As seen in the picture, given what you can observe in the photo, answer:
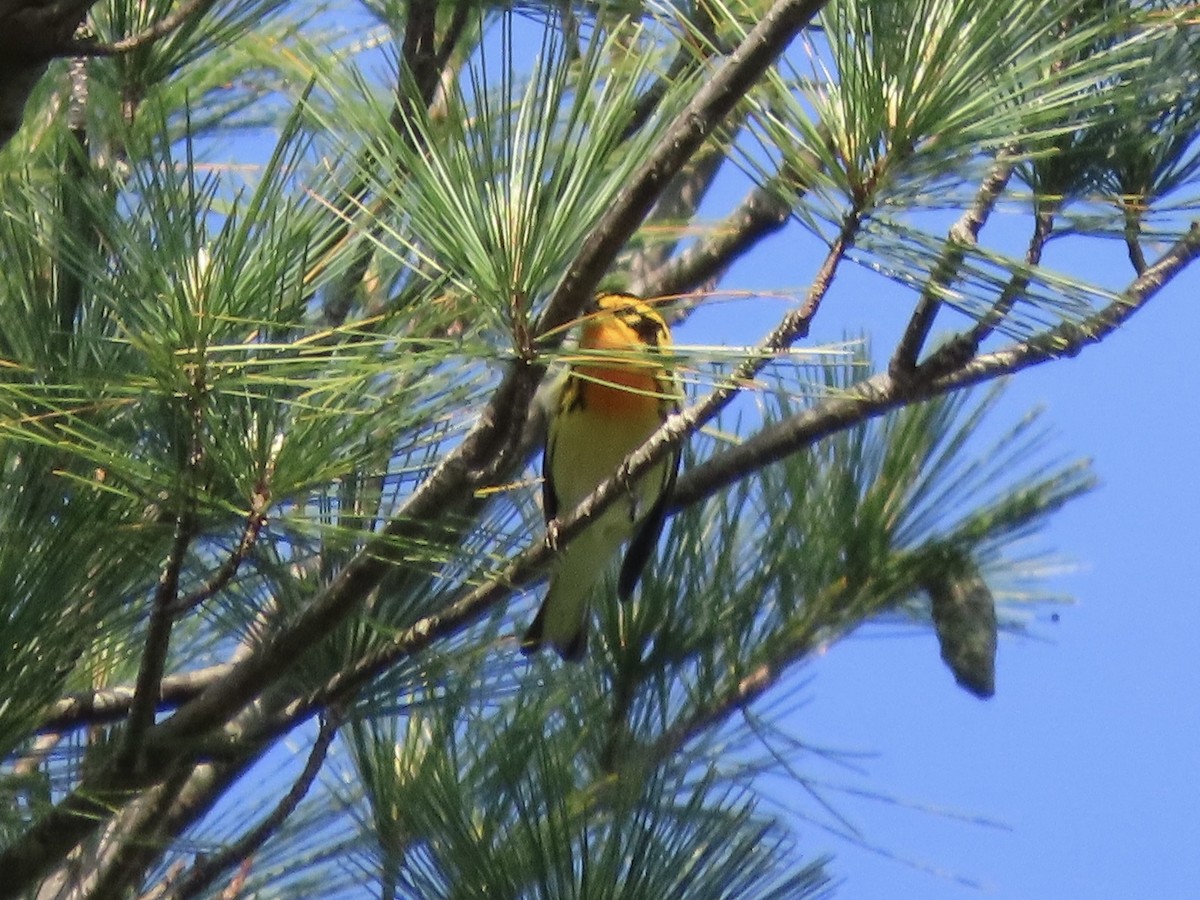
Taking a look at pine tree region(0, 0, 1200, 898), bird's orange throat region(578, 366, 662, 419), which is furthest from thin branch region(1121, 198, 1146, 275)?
bird's orange throat region(578, 366, 662, 419)

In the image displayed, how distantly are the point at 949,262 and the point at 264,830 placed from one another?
57 cm

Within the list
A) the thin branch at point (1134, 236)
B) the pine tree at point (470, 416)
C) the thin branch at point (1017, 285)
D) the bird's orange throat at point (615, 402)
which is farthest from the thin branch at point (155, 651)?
the bird's orange throat at point (615, 402)

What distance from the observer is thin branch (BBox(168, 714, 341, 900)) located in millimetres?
1022

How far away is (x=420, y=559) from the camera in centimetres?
89

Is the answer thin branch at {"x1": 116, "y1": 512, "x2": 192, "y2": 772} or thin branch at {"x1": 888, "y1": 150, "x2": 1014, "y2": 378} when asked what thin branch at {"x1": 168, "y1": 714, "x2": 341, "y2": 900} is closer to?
thin branch at {"x1": 116, "y1": 512, "x2": 192, "y2": 772}

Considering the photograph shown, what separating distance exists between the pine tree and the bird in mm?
103

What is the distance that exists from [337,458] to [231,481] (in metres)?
0.06

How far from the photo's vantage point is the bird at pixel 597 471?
1.44 metres

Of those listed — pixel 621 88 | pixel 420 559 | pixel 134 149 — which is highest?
pixel 621 88

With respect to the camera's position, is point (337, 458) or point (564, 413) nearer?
point (337, 458)

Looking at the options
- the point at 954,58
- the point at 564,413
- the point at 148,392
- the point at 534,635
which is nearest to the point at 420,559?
the point at 148,392

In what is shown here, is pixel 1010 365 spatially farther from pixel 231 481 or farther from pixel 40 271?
pixel 40 271

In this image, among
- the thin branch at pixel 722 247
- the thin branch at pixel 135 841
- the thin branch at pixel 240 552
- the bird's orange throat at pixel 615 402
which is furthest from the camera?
the bird's orange throat at pixel 615 402

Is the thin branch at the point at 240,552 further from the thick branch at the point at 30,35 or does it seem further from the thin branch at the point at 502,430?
the thick branch at the point at 30,35
